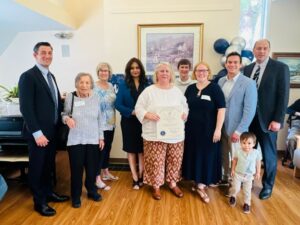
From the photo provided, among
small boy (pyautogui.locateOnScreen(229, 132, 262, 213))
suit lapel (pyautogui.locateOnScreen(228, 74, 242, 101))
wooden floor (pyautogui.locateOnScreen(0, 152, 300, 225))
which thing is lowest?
wooden floor (pyautogui.locateOnScreen(0, 152, 300, 225))

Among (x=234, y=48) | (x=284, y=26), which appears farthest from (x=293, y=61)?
(x=234, y=48)

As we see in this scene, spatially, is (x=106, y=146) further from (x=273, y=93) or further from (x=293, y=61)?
(x=293, y=61)

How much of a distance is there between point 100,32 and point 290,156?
3638mm

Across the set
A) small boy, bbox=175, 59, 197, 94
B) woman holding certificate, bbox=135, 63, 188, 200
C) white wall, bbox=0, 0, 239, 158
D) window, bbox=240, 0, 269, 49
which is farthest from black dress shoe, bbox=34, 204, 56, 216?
window, bbox=240, 0, 269, 49

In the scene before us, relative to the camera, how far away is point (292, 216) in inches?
89.3

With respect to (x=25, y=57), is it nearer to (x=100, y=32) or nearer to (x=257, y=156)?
(x=100, y=32)

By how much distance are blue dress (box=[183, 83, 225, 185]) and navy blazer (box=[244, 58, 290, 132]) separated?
485 millimetres

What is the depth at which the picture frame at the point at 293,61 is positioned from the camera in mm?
3859

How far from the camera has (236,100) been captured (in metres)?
2.38

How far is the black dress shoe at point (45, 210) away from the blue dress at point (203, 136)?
145 centimetres

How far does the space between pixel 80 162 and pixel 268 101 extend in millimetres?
2061

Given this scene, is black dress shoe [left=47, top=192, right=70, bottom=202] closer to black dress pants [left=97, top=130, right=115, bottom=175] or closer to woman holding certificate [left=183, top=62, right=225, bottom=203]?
black dress pants [left=97, top=130, right=115, bottom=175]

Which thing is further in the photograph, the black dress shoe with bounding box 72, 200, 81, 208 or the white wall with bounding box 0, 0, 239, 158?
the white wall with bounding box 0, 0, 239, 158

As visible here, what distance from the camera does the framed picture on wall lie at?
343 cm
